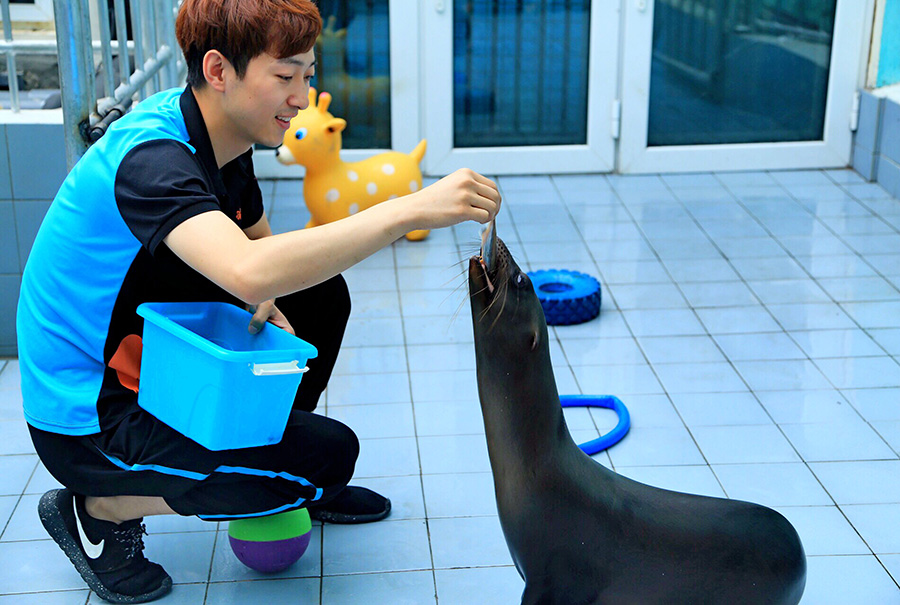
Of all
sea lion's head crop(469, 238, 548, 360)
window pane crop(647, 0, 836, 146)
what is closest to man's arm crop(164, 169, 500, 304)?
sea lion's head crop(469, 238, 548, 360)

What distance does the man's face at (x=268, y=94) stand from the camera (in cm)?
188

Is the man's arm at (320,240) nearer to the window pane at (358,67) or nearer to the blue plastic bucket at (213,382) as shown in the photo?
the blue plastic bucket at (213,382)

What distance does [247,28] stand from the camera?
1828 millimetres

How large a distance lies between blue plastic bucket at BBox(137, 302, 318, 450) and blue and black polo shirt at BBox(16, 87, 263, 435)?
0.07 meters

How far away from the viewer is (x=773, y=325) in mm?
3904

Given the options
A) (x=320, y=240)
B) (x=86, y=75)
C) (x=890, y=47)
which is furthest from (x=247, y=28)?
(x=890, y=47)

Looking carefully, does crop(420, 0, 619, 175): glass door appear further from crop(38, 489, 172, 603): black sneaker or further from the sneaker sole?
crop(38, 489, 172, 603): black sneaker

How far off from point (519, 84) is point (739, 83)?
4.31 ft

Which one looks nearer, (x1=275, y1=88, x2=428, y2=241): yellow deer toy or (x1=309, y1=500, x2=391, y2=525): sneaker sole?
(x1=309, y1=500, x2=391, y2=525): sneaker sole

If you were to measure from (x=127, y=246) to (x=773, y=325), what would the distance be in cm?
269

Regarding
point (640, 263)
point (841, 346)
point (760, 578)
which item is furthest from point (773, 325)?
point (760, 578)

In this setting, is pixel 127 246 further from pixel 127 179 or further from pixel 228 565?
pixel 228 565

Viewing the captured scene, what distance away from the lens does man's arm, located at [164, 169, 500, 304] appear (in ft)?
5.41

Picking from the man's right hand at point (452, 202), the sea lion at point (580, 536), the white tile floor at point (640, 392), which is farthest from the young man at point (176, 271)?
the sea lion at point (580, 536)
